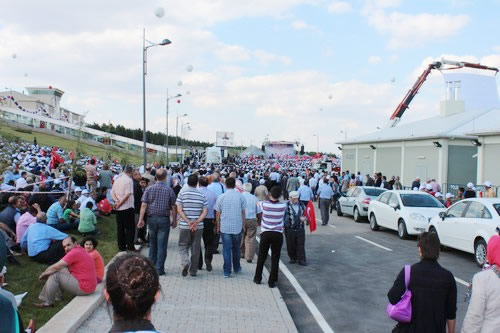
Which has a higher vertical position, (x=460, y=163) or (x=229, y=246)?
(x=460, y=163)

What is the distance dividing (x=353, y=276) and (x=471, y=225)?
3.53 metres

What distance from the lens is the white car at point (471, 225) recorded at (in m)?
11.6

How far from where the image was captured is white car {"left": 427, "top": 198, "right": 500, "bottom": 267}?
1158 cm

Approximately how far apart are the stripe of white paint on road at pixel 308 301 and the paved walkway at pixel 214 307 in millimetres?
465

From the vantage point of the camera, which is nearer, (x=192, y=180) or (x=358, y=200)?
(x=192, y=180)

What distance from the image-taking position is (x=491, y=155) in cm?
2431

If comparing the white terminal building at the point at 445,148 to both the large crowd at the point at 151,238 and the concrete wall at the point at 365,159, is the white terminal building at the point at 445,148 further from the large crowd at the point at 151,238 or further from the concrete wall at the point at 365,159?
the large crowd at the point at 151,238

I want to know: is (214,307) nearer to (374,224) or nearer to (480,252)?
(480,252)

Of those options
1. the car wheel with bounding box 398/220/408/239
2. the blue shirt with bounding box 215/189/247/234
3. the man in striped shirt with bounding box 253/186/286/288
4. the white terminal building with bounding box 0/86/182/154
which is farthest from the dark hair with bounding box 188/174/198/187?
the white terminal building with bounding box 0/86/182/154

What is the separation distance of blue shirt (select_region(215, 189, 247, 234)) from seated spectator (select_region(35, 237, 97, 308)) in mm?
2684

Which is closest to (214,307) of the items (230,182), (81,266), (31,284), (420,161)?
(81,266)

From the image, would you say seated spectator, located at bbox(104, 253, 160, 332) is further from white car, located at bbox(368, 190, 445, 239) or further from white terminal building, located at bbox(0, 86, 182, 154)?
white terminal building, located at bbox(0, 86, 182, 154)

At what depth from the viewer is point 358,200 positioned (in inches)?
833

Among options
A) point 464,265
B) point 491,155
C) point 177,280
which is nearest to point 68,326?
point 177,280
